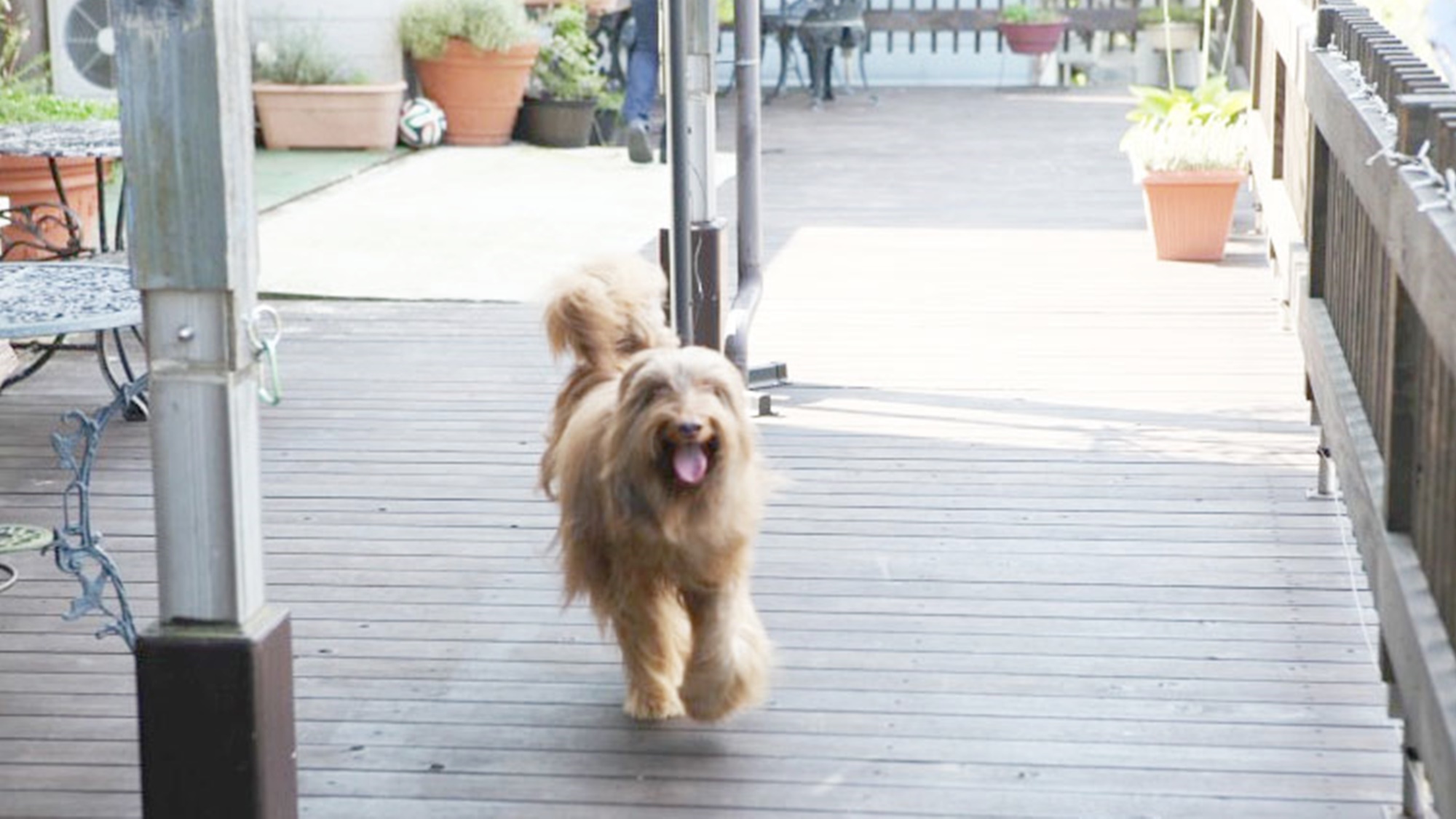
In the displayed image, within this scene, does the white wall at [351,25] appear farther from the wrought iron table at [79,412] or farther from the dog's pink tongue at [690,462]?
the dog's pink tongue at [690,462]

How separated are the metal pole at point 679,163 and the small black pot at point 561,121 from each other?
8139mm

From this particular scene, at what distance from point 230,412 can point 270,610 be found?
350 mm

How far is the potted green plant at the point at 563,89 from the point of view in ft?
46.8

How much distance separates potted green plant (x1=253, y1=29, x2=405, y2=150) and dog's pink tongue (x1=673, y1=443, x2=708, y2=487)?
10194 mm

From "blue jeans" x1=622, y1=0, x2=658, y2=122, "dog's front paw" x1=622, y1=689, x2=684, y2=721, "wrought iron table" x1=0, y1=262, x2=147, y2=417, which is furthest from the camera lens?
"blue jeans" x1=622, y1=0, x2=658, y2=122

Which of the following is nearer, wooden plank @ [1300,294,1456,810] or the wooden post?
wooden plank @ [1300,294,1456,810]

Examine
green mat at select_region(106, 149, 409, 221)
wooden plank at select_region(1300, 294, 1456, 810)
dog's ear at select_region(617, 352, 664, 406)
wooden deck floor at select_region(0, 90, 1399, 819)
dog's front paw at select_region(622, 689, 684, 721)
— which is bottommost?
wooden deck floor at select_region(0, 90, 1399, 819)

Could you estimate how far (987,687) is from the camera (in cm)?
470

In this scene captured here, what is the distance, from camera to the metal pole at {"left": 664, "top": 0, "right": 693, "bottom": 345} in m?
5.96

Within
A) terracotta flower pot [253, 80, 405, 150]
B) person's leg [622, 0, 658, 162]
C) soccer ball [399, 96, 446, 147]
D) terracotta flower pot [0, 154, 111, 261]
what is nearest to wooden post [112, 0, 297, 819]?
terracotta flower pot [0, 154, 111, 261]

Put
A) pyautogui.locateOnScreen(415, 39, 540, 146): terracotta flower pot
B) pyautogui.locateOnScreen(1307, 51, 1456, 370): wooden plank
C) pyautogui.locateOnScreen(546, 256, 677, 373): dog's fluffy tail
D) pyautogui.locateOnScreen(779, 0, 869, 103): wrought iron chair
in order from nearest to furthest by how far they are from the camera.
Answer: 1. pyautogui.locateOnScreen(1307, 51, 1456, 370): wooden plank
2. pyautogui.locateOnScreen(546, 256, 677, 373): dog's fluffy tail
3. pyautogui.locateOnScreen(415, 39, 540, 146): terracotta flower pot
4. pyautogui.locateOnScreen(779, 0, 869, 103): wrought iron chair

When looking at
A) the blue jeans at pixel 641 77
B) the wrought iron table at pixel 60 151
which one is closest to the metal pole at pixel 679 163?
the wrought iron table at pixel 60 151

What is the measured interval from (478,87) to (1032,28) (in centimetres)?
574

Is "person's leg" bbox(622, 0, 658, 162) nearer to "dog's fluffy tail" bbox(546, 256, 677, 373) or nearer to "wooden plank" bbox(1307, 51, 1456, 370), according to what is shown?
"wooden plank" bbox(1307, 51, 1456, 370)
